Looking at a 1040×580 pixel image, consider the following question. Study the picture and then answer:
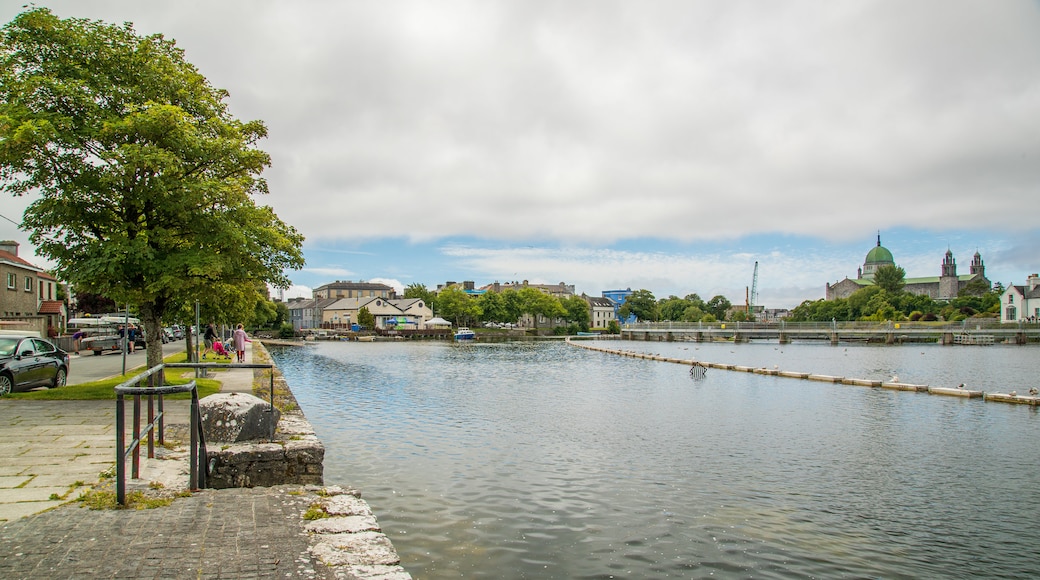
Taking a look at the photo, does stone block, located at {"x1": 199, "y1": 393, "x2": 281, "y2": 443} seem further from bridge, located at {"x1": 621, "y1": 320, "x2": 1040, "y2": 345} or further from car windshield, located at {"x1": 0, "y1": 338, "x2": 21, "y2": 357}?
bridge, located at {"x1": 621, "y1": 320, "x2": 1040, "y2": 345}

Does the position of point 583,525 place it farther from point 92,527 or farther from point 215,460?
point 92,527

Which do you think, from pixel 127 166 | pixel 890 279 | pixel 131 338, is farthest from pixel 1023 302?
pixel 127 166

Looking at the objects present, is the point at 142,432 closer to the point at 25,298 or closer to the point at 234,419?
the point at 234,419

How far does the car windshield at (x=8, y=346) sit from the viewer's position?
1600 cm

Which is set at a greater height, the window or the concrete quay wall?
the window

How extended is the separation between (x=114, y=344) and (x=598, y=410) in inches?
1304

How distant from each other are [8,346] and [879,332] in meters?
107

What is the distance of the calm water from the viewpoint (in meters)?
8.35

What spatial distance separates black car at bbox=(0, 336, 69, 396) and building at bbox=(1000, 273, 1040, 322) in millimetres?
131329

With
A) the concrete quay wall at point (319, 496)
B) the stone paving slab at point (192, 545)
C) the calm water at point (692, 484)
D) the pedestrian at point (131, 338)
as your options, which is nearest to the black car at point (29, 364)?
the calm water at point (692, 484)

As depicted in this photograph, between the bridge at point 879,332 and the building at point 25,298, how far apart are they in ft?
308

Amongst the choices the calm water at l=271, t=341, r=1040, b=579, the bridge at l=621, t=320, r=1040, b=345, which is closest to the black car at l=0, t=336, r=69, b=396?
the calm water at l=271, t=341, r=1040, b=579

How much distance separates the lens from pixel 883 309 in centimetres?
13538

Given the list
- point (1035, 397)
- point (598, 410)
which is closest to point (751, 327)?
point (1035, 397)
